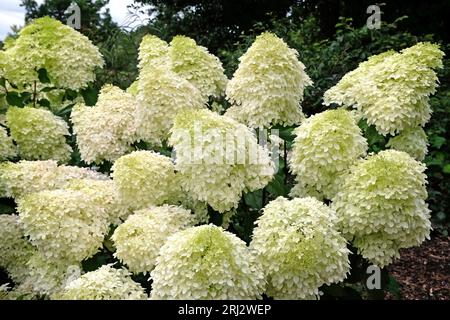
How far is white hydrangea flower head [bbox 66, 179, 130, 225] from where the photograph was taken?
5.21ft

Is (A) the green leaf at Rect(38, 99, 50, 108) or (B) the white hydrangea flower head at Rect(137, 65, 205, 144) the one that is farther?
(A) the green leaf at Rect(38, 99, 50, 108)

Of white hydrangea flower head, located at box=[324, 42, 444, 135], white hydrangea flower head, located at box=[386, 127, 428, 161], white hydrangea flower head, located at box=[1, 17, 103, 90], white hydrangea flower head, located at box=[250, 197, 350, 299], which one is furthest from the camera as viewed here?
white hydrangea flower head, located at box=[1, 17, 103, 90]

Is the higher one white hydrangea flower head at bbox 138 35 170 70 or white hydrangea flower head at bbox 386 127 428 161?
→ white hydrangea flower head at bbox 138 35 170 70

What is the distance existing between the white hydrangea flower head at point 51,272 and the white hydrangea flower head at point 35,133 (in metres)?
→ 0.56

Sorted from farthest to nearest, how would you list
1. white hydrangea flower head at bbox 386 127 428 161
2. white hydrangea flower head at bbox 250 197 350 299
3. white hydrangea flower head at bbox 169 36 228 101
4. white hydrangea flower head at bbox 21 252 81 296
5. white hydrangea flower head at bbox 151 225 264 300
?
1. white hydrangea flower head at bbox 169 36 228 101
2. white hydrangea flower head at bbox 386 127 428 161
3. white hydrangea flower head at bbox 21 252 81 296
4. white hydrangea flower head at bbox 250 197 350 299
5. white hydrangea flower head at bbox 151 225 264 300

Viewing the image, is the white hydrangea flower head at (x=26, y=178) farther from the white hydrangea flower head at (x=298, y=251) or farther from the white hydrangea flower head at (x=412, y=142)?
the white hydrangea flower head at (x=412, y=142)

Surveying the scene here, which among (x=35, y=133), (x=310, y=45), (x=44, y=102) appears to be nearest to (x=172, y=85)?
(x=35, y=133)

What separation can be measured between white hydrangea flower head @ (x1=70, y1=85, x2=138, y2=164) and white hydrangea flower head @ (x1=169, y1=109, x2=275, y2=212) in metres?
0.41

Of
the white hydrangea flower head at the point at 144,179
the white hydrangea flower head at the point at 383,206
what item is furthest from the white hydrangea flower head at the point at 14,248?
the white hydrangea flower head at the point at 383,206

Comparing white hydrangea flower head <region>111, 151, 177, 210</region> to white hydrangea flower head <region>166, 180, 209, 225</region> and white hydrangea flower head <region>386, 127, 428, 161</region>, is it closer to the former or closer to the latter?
white hydrangea flower head <region>166, 180, 209, 225</region>

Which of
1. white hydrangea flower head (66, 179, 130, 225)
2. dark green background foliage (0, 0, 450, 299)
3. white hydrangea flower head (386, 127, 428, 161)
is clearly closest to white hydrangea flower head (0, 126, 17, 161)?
dark green background foliage (0, 0, 450, 299)

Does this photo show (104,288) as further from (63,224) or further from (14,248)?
(14,248)

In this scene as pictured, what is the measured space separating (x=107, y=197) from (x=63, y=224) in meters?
0.18
